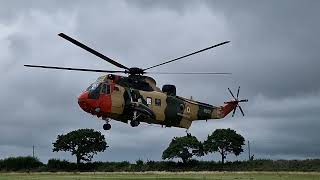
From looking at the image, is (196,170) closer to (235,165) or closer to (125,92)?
(235,165)

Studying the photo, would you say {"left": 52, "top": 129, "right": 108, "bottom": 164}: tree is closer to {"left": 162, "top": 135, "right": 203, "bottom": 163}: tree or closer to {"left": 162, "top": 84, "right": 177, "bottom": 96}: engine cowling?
{"left": 162, "top": 135, "right": 203, "bottom": 163}: tree

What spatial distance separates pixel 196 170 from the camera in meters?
128

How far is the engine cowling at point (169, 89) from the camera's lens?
5953 centimetres

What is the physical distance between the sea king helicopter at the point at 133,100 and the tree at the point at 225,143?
88.4m

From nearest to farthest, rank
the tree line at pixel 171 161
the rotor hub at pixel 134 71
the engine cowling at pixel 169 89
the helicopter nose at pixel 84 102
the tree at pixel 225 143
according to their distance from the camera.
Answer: the helicopter nose at pixel 84 102 → the rotor hub at pixel 134 71 → the engine cowling at pixel 169 89 → the tree line at pixel 171 161 → the tree at pixel 225 143

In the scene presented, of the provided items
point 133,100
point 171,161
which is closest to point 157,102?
point 133,100

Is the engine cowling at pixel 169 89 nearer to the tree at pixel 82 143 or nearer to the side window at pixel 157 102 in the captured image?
the side window at pixel 157 102

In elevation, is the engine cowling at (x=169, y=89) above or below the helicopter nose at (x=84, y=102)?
above

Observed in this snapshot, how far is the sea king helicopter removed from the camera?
2098 inches

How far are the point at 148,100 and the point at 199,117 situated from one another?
26.6 feet

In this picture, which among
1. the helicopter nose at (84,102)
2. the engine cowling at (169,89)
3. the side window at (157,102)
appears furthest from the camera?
the engine cowling at (169,89)

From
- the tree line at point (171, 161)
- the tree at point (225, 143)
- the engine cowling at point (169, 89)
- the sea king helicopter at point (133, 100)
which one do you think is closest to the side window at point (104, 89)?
the sea king helicopter at point (133, 100)

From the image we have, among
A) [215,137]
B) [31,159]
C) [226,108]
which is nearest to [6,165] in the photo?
[31,159]

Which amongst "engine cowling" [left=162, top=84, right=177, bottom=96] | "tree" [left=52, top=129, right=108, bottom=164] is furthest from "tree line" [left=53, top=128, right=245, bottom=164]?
"engine cowling" [left=162, top=84, right=177, bottom=96]
